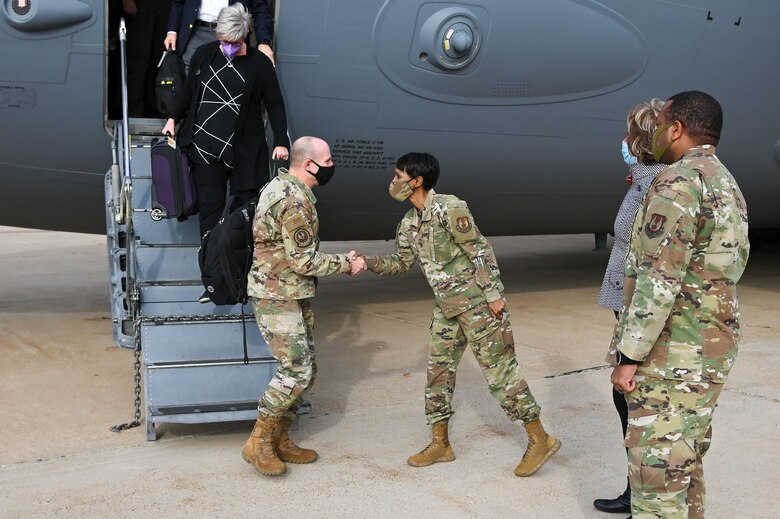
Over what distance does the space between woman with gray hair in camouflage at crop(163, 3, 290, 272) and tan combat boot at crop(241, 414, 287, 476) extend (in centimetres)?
199

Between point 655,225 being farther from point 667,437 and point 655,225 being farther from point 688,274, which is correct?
point 667,437

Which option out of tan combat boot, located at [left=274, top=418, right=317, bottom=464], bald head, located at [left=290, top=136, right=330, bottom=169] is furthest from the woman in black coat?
tan combat boot, located at [left=274, top=418, right=317, bottom=464]

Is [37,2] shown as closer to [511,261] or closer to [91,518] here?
[91,518]

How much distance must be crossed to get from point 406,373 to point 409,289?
13.6 ft

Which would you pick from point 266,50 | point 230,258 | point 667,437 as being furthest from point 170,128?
point 667,437

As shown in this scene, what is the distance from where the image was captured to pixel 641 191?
184 inches

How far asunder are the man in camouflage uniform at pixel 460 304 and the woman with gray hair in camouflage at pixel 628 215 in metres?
0.59

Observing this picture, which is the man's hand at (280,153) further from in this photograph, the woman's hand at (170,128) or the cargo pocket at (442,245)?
the cargo pocket at (442,245)

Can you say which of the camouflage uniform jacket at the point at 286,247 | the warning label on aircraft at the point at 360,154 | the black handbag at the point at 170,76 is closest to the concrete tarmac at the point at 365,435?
the camouflage uniform jacket at the point at 286,247

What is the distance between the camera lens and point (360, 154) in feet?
27.4

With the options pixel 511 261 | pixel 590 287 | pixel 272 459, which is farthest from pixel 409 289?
pixel 272 459

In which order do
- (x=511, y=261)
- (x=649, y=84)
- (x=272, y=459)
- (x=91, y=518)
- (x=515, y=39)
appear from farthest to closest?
(x=511, y=261) < (x=649, y=84) < (x=515, y=39) < (x=272, y=459) < (x=91, y=518)

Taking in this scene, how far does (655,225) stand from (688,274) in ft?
0.79

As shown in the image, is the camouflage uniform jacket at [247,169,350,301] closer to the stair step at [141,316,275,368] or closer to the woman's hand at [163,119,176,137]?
the stair step at [141,316,275,368]
